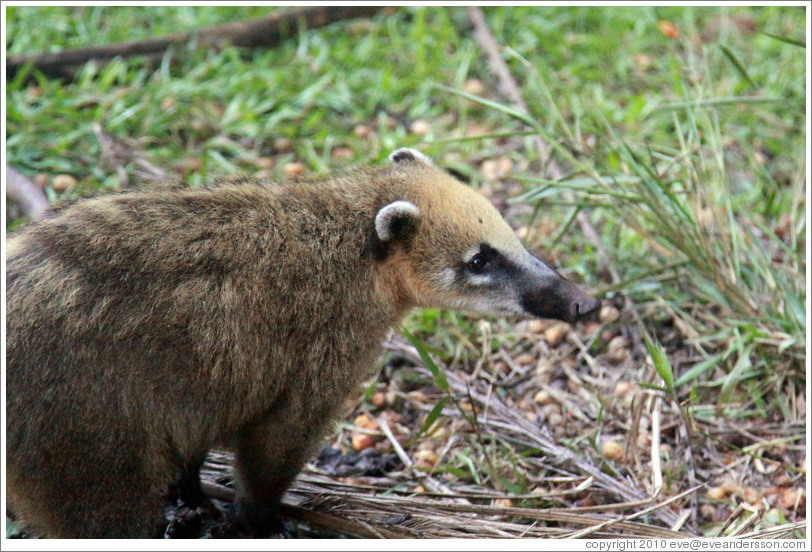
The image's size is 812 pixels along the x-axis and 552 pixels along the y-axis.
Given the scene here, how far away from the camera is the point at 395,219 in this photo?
459 cm

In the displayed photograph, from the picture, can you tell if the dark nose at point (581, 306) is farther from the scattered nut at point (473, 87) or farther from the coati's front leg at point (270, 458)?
the scattered nut at point (473, 87)

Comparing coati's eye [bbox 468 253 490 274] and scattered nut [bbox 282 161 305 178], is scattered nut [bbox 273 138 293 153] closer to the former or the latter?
scattered nut [bbox 282 161 305 178]

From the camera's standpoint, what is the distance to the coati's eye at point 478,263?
192 inches

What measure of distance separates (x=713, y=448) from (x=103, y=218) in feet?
13.4

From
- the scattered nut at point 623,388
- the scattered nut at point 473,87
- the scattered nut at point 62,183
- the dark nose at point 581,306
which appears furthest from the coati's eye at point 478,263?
the scattered nut at point 473,87

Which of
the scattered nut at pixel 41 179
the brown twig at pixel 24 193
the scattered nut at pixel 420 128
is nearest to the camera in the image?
the brown twig at pixel 24 193

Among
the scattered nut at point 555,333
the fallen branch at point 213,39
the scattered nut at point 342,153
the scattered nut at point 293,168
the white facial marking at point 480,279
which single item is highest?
the fallen branch at point 213,39

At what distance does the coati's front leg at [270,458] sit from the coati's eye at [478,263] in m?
1.18

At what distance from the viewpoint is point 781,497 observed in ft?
17.8

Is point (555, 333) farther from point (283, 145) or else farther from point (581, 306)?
point (283, 145)

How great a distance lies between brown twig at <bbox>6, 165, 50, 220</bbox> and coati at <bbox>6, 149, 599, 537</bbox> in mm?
2234

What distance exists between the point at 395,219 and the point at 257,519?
5.94 feet

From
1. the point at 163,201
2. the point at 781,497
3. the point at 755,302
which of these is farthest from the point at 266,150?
the point at 781,497

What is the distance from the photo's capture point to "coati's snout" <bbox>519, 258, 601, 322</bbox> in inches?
195
